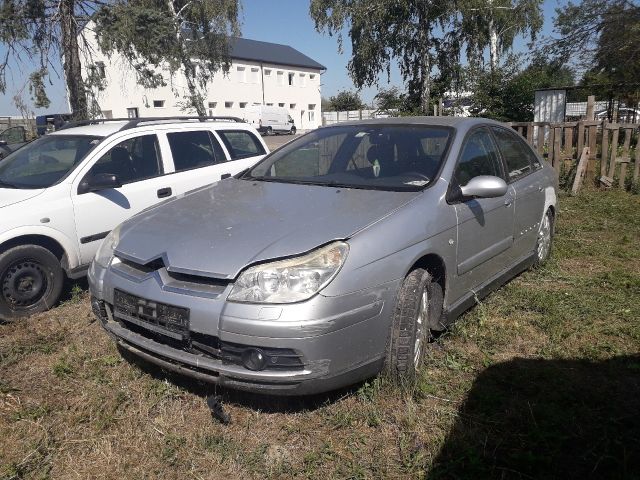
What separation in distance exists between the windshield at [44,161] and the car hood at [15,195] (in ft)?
0.40

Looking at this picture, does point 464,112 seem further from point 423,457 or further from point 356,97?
point 356,97

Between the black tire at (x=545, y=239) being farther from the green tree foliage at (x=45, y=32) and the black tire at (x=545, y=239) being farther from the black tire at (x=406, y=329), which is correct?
the green tree foliage at (x=45, y=32)

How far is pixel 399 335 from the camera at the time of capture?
2.86m

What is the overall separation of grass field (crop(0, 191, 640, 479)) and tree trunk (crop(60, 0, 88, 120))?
1110 cm

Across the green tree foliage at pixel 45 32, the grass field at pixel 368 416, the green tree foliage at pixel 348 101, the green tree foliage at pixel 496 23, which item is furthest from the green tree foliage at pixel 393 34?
the green tree foliage at pixel 348 101

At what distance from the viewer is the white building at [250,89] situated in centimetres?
4375

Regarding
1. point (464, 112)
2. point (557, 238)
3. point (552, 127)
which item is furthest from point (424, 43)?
point (557, 238)

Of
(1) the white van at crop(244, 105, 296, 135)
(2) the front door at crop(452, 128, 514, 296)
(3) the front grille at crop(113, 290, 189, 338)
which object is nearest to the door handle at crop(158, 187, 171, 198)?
(3) the front grille at crop(113, 290, 189, 338)

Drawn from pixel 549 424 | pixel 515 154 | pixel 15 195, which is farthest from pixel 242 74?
pixel 549 424

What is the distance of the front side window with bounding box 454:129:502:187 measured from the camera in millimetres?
3613

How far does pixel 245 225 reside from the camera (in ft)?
9.53

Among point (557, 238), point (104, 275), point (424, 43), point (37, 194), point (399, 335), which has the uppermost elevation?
point (424, 43)

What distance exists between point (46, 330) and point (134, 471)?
2079 mm

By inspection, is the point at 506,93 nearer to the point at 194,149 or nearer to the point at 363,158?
the point at 194,149
